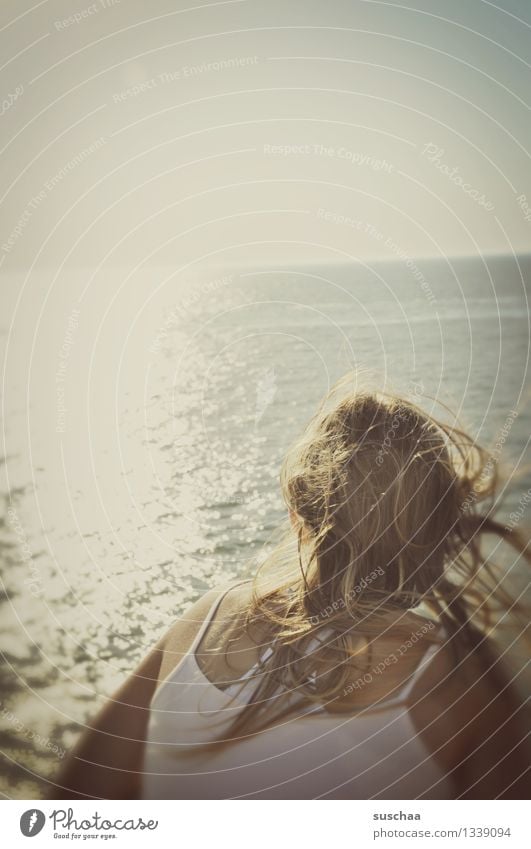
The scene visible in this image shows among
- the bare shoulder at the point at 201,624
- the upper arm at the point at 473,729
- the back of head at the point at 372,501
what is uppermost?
the back of head at the point at 372,501

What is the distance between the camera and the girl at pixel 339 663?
26.2 inches

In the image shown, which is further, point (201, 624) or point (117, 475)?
point (117, 475)

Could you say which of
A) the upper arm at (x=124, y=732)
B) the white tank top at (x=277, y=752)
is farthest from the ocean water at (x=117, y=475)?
the white tank top at (x=277, y=752)

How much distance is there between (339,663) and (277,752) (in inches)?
4.7

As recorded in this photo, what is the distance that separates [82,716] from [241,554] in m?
0.80

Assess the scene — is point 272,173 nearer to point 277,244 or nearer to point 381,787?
point 277,244

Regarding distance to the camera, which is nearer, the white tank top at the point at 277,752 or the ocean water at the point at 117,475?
the white tank top at the point at 277,752

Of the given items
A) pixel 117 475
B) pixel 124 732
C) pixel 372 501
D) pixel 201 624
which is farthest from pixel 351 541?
pixel 117 475

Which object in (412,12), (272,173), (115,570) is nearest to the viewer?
(412,12)

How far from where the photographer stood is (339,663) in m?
0.72

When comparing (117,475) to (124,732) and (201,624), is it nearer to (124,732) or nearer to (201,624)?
(124,732)

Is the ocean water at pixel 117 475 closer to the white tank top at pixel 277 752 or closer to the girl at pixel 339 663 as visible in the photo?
the girl at pixel 339 663

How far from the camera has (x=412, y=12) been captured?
90 cm
